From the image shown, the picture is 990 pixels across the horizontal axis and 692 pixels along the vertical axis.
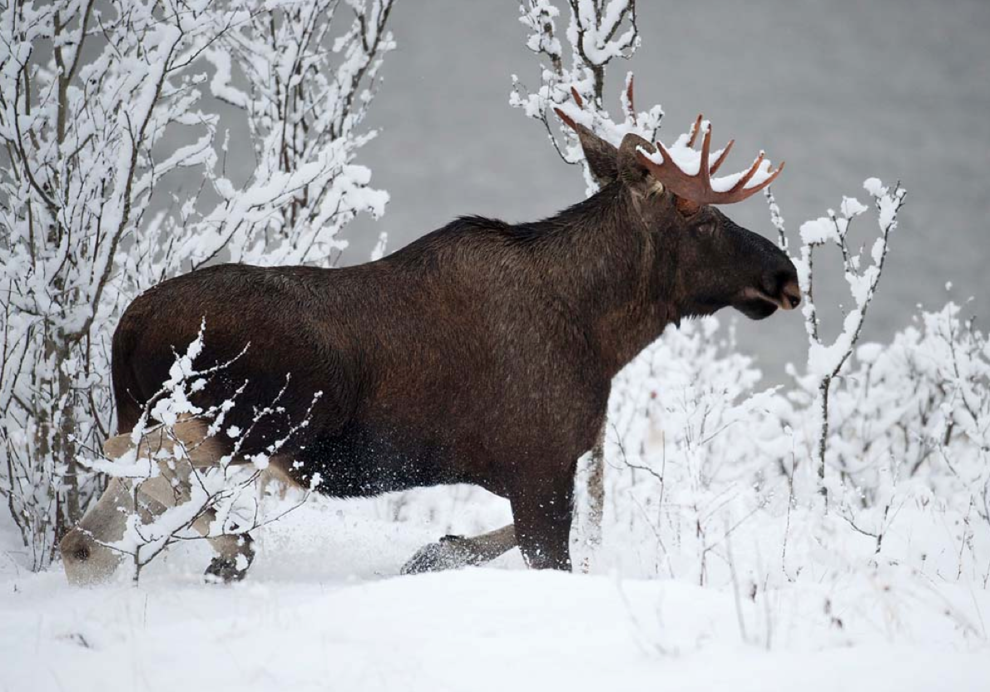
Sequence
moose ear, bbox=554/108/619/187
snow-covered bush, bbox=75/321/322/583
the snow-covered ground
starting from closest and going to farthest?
the snow-covered ground, snow-covered bush, bbox=75/321/322/583, moose ear, bbox=554/108/619/187

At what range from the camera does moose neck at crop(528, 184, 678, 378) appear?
4715 millimetres

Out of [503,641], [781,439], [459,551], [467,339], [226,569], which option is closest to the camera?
[503,641]

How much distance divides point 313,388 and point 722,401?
4704 mm

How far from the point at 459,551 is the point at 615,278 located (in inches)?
56.9

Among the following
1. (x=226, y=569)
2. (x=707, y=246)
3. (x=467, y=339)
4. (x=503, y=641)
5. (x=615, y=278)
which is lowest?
(x=503, y=641)

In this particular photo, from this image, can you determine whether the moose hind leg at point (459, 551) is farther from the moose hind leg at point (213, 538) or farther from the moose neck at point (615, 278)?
the moose neck at point (615, 278)

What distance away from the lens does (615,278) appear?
4.73m

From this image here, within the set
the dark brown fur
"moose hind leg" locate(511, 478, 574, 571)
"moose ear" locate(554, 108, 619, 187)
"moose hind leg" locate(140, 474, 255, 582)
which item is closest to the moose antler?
the dark brown fur

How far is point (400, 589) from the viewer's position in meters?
3.20

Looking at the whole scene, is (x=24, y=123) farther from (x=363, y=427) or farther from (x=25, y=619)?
(x=25, y=619)

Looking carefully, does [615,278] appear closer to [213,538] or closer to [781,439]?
[213,538]

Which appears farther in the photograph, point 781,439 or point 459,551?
point 781,439

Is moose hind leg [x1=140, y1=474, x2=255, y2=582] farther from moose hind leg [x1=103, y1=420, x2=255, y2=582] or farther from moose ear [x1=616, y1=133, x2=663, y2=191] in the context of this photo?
moose ear [x1=616, y1=133, x2=663, y2=191]

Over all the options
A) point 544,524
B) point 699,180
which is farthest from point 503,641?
point 699,180
